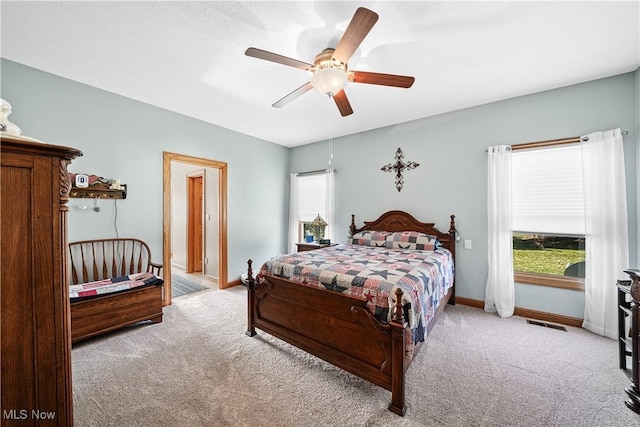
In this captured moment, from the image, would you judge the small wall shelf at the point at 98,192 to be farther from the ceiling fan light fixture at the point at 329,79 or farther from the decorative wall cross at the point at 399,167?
the decorative wall cross at the point at 399,167

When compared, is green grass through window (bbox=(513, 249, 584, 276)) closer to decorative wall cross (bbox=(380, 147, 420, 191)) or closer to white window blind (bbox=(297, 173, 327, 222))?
decorative wall cross (bbox=(380, 147, 420, 191))

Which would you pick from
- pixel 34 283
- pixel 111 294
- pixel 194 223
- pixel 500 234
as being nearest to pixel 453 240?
pixel 500 234

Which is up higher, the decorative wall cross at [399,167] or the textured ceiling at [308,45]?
the textured ceiling at [308,45]

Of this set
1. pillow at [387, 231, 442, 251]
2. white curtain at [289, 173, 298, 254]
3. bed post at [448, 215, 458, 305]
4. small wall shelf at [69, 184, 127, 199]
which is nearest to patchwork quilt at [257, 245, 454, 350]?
pillow at [387, 231, 442, 251]

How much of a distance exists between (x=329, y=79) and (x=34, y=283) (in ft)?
6.43

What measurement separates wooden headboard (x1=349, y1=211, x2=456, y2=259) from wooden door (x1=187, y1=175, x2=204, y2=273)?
10.6 feet

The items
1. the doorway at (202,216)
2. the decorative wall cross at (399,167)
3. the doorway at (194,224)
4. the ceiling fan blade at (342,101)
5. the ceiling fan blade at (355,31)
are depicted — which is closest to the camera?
the ceiling fan blade at (355,31)

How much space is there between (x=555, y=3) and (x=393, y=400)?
2984mm

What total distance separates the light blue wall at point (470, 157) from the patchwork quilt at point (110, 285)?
10.1 ft

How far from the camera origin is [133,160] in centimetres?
326

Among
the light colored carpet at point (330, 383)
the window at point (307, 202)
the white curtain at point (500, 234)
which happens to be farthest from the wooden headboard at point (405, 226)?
the light colored carpet at point (330, 383)

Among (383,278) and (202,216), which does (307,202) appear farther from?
(383,278)

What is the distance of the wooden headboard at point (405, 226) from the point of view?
142 inches

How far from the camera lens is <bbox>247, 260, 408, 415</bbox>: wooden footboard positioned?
1682 mm
